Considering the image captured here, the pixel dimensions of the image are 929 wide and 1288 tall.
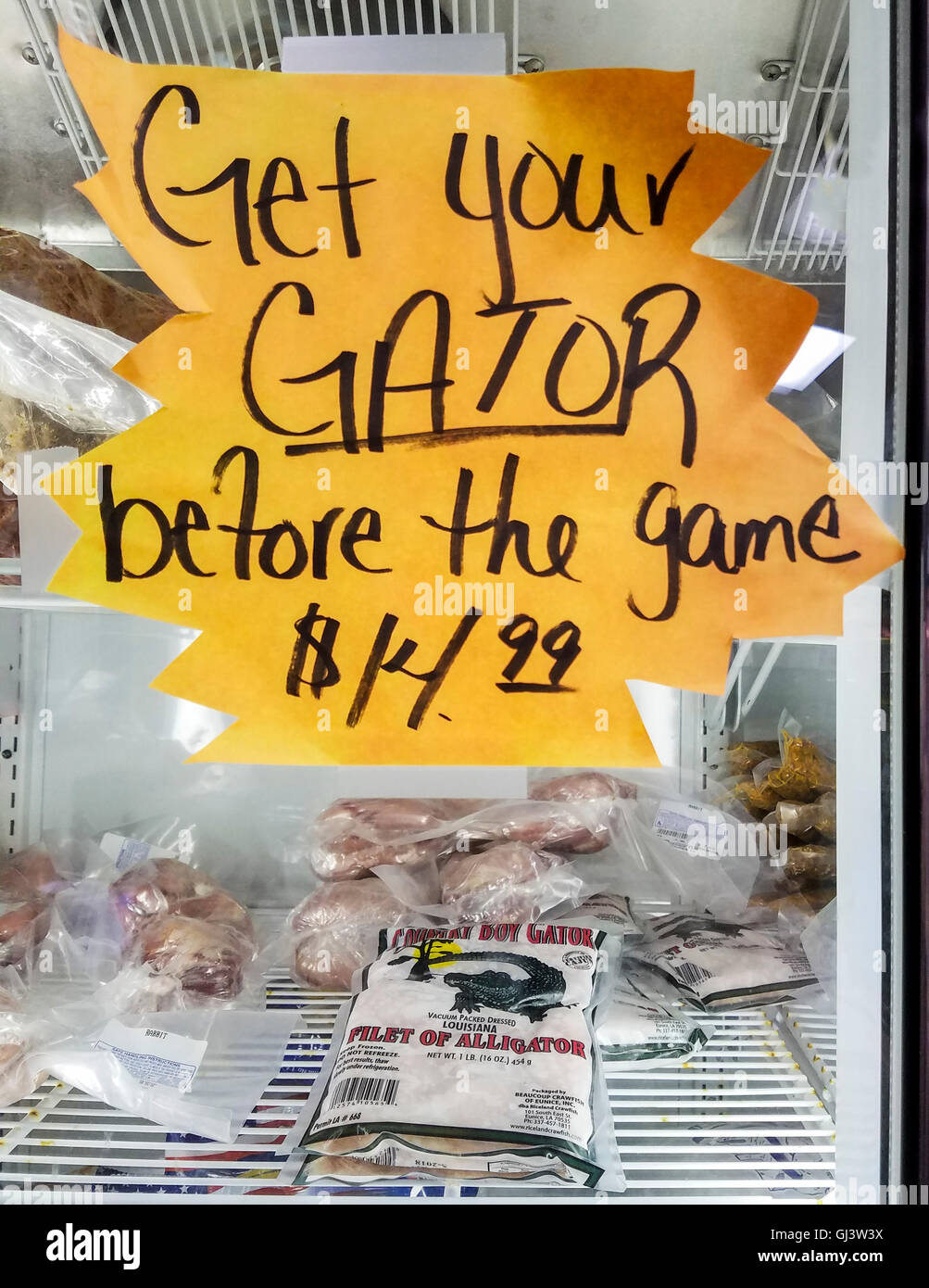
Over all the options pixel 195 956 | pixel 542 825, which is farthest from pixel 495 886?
pixel 195 956

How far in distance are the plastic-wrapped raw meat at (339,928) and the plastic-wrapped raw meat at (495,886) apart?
0.20 feet

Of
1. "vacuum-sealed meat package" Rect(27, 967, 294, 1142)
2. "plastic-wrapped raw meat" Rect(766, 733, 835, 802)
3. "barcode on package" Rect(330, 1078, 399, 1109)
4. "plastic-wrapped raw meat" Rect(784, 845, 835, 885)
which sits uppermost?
"plastic-wrapped raw meat" Rect(766, 733, 835, 802)

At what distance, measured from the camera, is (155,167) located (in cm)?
63

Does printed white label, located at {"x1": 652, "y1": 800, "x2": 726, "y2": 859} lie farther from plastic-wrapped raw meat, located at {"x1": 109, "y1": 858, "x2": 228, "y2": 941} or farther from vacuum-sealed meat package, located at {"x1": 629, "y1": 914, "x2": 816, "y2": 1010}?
plastic-wrapped raw meat, located at {"x1": 109, "y1": 858, "x2": 228, "y2": 941}

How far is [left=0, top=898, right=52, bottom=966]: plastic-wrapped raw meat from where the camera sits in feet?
3.10

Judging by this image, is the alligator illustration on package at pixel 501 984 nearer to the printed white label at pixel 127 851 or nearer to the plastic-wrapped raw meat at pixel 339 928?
the plastic-wrapped raw meat at pixel 339 928

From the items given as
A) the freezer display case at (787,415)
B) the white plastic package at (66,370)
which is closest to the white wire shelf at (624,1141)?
the freezer display case at (787,415)

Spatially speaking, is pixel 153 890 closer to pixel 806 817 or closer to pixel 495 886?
pixel 495 886

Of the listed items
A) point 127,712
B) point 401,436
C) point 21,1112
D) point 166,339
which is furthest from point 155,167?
point 21,1112

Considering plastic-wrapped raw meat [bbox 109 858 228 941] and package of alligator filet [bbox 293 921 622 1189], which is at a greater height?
plastic-wrapped raw meat [bbox 109 858 228 941]

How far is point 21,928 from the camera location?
0.96 meters

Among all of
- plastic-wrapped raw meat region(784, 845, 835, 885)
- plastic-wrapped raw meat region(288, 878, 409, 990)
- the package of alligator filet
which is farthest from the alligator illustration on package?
plastic-wrapped raw meat region(784, 845, 835, 885)

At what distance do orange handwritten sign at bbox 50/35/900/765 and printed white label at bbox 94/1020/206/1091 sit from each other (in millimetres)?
375

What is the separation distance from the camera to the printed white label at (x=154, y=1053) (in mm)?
801
